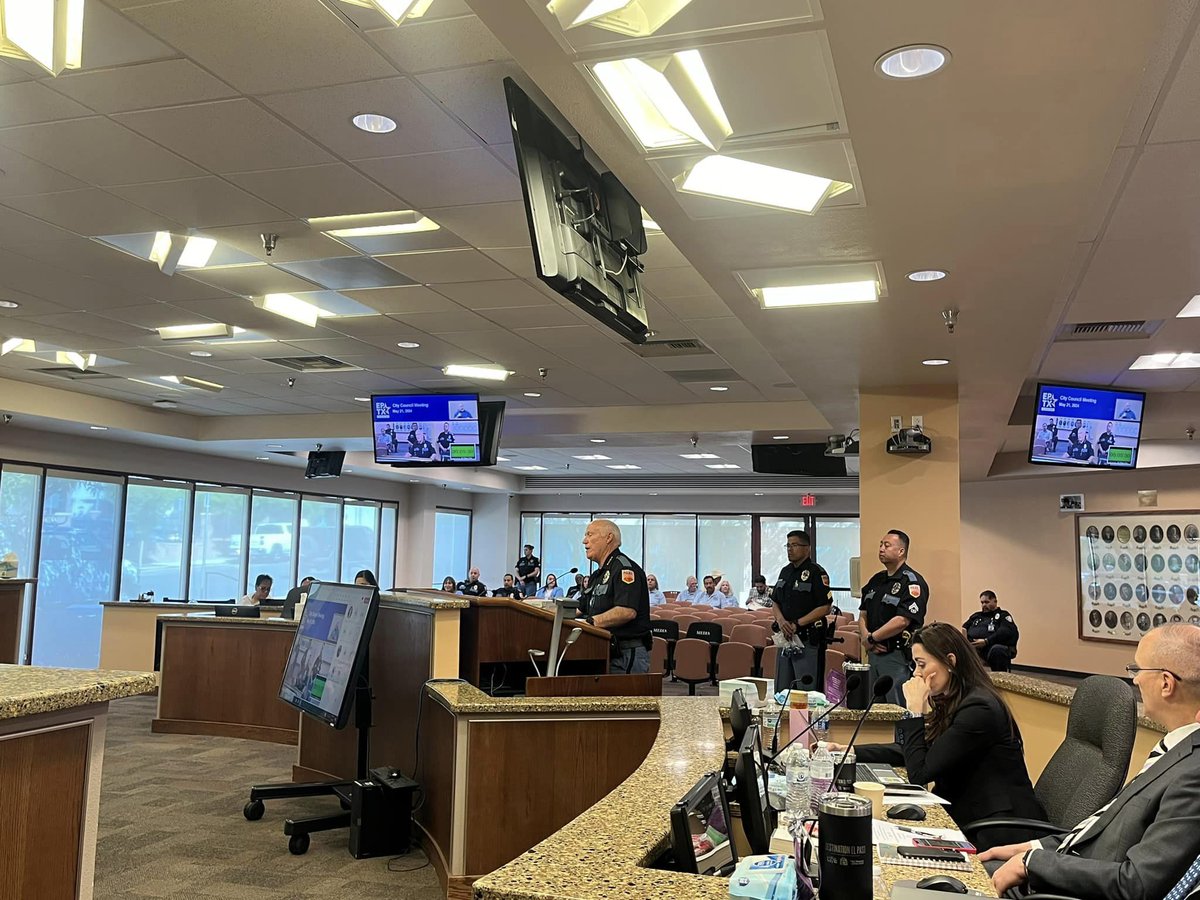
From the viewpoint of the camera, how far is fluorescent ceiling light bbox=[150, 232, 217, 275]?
5.08 meters

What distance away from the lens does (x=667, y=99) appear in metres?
2.97

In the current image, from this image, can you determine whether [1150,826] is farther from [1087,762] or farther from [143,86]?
[143,86]

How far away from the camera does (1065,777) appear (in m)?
3.12

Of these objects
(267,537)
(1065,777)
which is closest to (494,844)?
(1065,777)

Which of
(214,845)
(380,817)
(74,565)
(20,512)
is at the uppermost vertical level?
(20,512)

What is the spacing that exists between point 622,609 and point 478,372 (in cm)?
374

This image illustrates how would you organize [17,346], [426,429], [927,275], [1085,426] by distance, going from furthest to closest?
[426,429], [17,346], [1085,426], [927,275]

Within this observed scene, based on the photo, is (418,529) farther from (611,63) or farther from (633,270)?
(611,63)

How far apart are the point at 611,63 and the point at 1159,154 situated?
6.92ft

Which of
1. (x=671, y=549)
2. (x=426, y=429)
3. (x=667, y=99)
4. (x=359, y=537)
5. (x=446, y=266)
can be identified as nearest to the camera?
(x=667, y=99)

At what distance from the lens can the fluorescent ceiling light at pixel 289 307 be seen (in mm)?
6235

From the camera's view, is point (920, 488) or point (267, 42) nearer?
point (267, 42)

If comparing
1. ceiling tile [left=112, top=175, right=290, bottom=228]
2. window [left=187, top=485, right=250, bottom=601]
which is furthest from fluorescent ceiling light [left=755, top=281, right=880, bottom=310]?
window [left=187, top=485, right=250, bottom=601]

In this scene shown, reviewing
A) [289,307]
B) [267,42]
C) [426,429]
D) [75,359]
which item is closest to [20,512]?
[75,359]
